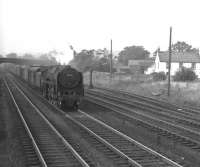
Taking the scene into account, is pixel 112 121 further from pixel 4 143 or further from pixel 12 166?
pixel 12 166

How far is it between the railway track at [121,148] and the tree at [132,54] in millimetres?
107498

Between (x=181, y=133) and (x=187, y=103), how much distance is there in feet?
43.5

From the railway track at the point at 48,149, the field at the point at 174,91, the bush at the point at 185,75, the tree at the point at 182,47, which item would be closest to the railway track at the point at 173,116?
the field at the point at 174,91

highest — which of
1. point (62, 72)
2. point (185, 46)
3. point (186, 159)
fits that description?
point (185, 46)

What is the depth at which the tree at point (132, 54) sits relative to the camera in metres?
124

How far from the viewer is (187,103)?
28.3 m

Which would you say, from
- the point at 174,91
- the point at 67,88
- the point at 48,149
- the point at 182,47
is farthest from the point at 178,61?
the point at 182,47

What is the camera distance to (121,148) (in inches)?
495

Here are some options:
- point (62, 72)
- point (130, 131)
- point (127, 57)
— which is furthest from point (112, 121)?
point (127, 57)

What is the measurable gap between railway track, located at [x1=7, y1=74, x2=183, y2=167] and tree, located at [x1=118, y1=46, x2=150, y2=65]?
10750cm

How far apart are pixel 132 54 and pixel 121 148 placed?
113 meters

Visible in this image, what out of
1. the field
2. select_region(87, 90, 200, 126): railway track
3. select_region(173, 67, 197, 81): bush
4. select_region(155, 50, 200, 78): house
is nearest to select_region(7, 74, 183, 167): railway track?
select_region(87, 90, 200, 126): railway track

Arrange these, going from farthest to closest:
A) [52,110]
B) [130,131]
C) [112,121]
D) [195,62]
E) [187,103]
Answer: [195,62] < [187,103] < [52,110] < [112,121] < [130,131]

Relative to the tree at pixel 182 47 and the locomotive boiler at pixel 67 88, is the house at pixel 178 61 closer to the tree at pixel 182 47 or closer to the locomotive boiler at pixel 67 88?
the locomotive boiler at pixel 67 88
